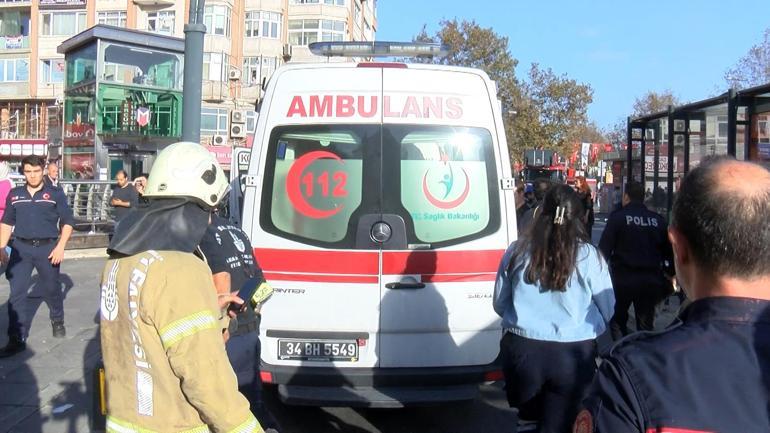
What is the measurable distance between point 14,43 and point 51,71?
393cm

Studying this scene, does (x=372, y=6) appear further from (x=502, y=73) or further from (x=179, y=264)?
(x=179, y=264)

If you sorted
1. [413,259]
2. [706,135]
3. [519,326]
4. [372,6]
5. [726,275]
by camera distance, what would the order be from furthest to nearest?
[372,6], [706,135], [413,259], [519,326], [726,275]

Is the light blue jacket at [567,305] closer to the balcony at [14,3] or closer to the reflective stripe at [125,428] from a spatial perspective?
the reflective stripe at [125,428]

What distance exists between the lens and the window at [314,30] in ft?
171

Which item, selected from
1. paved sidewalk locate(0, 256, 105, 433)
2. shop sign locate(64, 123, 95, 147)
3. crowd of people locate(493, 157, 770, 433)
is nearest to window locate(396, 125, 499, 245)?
paved sidewalk locate(0, 256, 105, 433)

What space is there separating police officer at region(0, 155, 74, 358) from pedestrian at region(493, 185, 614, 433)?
507 centimetres

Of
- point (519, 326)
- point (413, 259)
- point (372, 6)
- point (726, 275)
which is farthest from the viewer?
point (372, 6)

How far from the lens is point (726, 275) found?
1.47 m

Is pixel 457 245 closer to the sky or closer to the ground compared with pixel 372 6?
closer to the ground

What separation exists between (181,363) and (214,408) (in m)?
0.17

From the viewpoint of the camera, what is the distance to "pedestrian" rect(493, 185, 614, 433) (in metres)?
3.54

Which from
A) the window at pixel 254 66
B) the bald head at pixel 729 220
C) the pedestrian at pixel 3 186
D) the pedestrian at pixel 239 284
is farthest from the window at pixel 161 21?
the bald head at pixel 729 220

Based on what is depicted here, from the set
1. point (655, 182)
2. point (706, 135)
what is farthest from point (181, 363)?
point (655, 182)

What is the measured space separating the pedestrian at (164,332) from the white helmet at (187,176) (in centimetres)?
1
